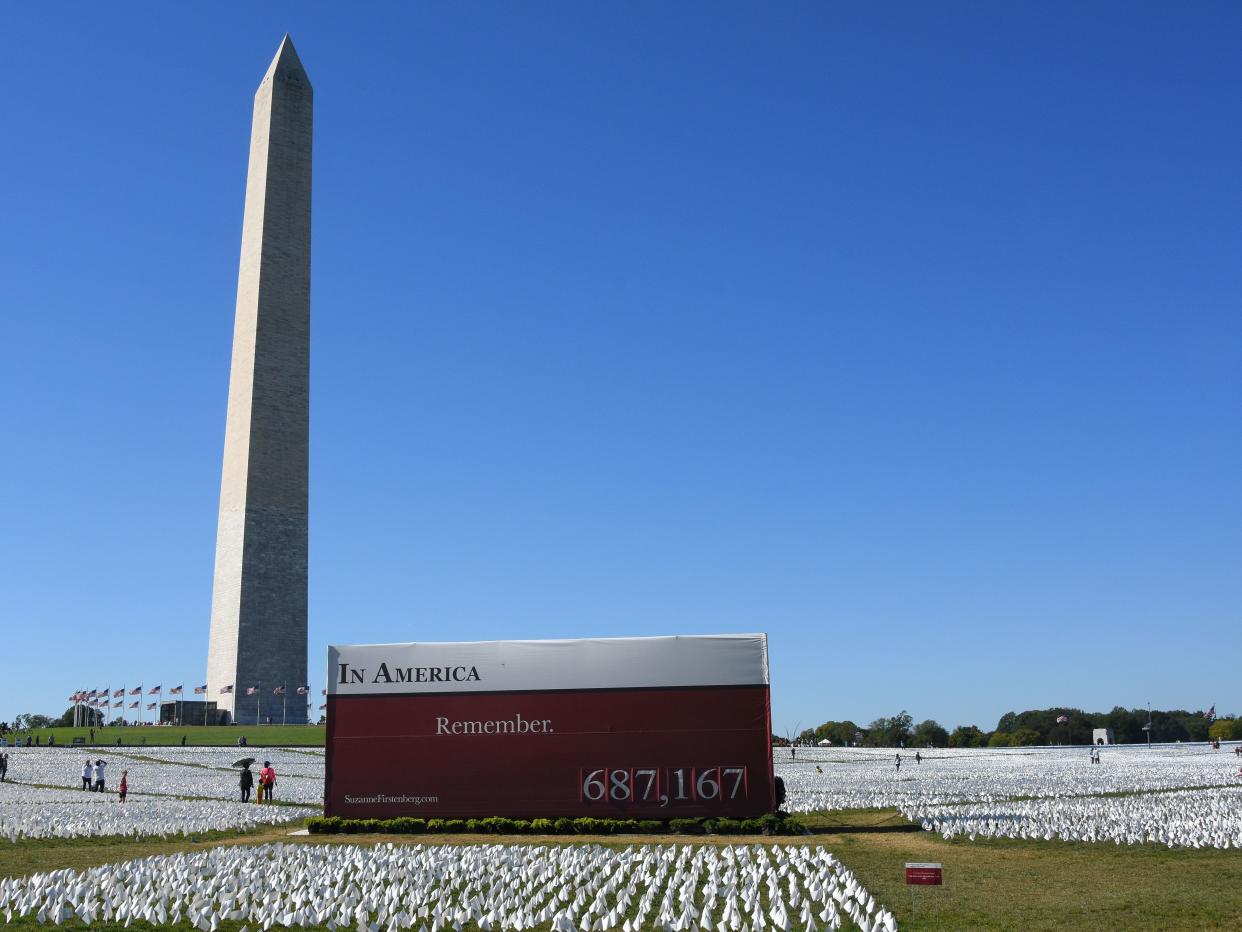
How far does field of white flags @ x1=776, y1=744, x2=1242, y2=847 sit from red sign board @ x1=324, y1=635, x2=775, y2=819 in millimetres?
5642

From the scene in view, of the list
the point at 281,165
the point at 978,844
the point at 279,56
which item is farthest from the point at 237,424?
the point at 978,844

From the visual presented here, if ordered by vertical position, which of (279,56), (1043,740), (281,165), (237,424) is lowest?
(1043,740)

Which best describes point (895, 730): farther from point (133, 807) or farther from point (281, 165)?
point (133, 807)

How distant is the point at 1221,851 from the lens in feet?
75.9

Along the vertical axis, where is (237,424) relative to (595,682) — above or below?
above

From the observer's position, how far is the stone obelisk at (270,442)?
8094 centimetres

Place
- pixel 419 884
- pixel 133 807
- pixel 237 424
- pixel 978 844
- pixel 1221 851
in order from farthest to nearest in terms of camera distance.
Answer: pixel 237 424 < pixel 133 807 < pixel 978 844 < pixel 1221 851 < pixel 419 884

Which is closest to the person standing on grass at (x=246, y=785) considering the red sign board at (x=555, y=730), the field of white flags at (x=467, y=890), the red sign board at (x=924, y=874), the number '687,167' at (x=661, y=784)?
the red sign board at (x=555, y=730)

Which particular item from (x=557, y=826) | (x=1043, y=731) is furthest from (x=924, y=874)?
(x=1043, y=731)

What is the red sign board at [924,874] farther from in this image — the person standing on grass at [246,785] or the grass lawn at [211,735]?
the grass lawn at [211,735]

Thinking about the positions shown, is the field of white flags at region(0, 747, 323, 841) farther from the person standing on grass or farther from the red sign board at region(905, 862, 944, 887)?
the red sign board at region(905, 862, 944, 887)

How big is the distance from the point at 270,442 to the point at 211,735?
66.3ft

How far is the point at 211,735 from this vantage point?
3019 inches

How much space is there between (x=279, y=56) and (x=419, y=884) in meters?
80.0
